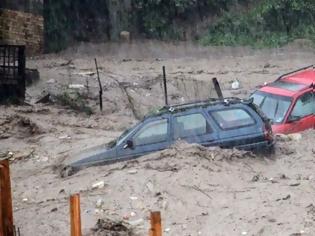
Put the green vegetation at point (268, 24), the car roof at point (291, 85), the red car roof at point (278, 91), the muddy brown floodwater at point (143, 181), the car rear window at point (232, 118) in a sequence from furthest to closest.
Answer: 1. the green vegetation at point (268, 24)
2. the car roof at point (291, 85)
3. the red car roof at point (278, 91)
4. the car rear window at point (232, 118)
5. the muddy brown floodwater at point (143, 181)

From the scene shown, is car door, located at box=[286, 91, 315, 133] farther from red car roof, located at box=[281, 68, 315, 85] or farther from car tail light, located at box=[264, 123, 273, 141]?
car tail light, located at box=[264, 123, 273, 141]

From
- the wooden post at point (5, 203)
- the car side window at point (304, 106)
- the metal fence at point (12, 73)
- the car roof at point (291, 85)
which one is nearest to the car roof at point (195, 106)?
the car side window at point (304, 106)

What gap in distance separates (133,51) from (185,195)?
57.1ft

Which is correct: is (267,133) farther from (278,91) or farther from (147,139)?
(278,91)

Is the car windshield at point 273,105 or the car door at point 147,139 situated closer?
the car door at point 147,139

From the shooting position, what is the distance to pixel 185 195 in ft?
41.1

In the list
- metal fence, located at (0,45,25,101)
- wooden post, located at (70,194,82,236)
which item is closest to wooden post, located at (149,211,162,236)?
wooden post, located at (70,194,82,236)

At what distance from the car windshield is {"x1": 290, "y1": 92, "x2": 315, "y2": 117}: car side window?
0.61 ft

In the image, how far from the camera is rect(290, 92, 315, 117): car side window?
58.1 ft

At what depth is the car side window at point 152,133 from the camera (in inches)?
553

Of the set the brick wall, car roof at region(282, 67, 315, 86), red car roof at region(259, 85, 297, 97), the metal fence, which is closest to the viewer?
red car roof at region(259, 85, 297, 97)

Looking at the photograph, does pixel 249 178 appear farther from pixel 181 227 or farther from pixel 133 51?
pixel 133 51

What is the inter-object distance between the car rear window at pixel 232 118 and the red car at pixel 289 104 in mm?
2910

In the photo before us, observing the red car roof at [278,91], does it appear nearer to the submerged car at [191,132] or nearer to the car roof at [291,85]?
the car roof at [291,85]
